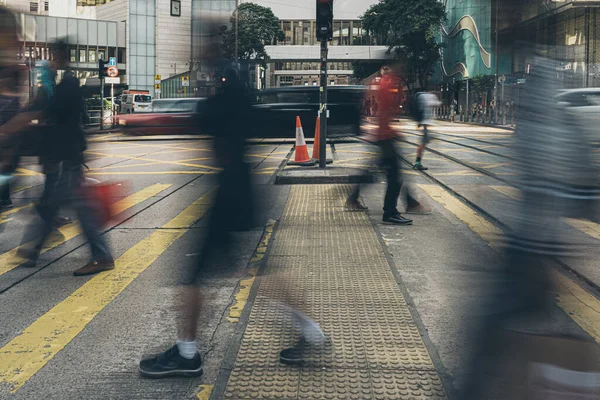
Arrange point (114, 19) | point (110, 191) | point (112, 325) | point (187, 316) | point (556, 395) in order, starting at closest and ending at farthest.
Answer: point (556, 395)
point (187, 316)
point (112, 325)
point (110, 191)
point (114, 19)

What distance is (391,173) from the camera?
25.8 ft

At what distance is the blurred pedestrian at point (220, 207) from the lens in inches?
136

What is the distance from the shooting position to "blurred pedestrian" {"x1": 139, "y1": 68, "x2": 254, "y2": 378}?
346 cm

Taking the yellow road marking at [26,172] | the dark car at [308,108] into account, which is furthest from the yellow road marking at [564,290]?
the dark car at [308,108]

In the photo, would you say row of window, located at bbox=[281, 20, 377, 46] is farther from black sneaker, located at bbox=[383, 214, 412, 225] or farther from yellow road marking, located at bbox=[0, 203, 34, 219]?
black sneaker, located at bbox=[383, 214, 412, 225]

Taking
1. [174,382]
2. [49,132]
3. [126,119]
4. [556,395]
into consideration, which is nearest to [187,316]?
[174,382]

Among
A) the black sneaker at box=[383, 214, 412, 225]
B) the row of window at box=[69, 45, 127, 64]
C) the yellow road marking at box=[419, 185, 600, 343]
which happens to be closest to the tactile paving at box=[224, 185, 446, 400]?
the yellow road marking at box=[419, 185, 600, 343]

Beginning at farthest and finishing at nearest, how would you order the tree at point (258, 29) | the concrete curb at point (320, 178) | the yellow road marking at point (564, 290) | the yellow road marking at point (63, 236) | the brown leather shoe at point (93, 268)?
1. the tree at point (258, 29)
2. the concrete curb at point (320, 178)
3. the yellow road marking at point (63, 236)
4. the brown leather shoe at point (93, 268)
5. the yellow road marking at point (564, 290)

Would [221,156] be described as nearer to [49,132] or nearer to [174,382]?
[174,382]

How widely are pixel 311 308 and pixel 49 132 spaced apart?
2737 mm

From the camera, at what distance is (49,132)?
5.93 m

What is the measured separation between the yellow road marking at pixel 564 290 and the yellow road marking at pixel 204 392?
56.9 inches

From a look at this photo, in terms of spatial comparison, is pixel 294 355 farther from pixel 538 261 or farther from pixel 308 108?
pixel 308 108

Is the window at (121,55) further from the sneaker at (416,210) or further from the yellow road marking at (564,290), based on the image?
the sneaker at (416,210)
